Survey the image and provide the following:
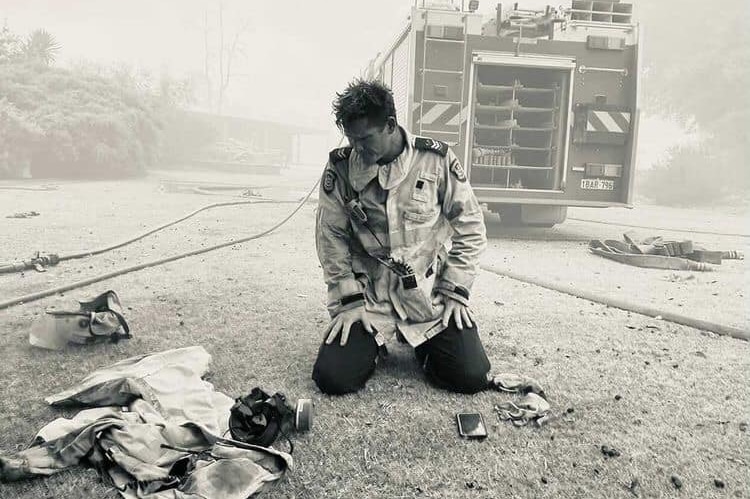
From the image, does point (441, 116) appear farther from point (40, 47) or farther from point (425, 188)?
point (40, 47)

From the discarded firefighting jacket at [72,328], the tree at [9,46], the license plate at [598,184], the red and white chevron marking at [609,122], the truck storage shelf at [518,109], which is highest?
the tree at [9,46]

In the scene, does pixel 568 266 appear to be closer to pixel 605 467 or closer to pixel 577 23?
pixel 577 23

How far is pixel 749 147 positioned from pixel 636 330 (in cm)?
2095

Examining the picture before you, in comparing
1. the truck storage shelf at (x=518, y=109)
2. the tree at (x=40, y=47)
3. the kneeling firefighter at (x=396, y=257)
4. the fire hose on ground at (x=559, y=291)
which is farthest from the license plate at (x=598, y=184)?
the tree at (x=40, y=47)

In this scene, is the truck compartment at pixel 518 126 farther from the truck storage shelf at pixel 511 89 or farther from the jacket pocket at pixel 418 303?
the jacket pocket at pixel 418 303

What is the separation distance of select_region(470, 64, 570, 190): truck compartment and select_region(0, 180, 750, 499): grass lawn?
10.6ft

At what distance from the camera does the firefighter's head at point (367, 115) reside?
261 centimetres

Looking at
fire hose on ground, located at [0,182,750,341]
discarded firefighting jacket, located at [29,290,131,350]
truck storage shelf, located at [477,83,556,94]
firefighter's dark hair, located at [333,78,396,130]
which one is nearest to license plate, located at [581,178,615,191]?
truck storage shelf, located at [477,83,556,94]

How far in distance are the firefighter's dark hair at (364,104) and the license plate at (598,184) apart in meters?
5.74

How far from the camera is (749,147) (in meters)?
20.7

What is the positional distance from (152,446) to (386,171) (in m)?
1.61

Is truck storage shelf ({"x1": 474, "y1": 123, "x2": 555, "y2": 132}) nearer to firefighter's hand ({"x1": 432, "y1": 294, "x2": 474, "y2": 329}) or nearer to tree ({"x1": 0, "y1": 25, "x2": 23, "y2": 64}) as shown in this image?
firefighter's hand ({"x1": 432, "y1": 294, "x2": 474, "y2": 329})

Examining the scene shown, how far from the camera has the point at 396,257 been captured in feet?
Answer: 9.57

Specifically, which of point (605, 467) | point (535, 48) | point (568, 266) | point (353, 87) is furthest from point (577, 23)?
point (605, 467)
